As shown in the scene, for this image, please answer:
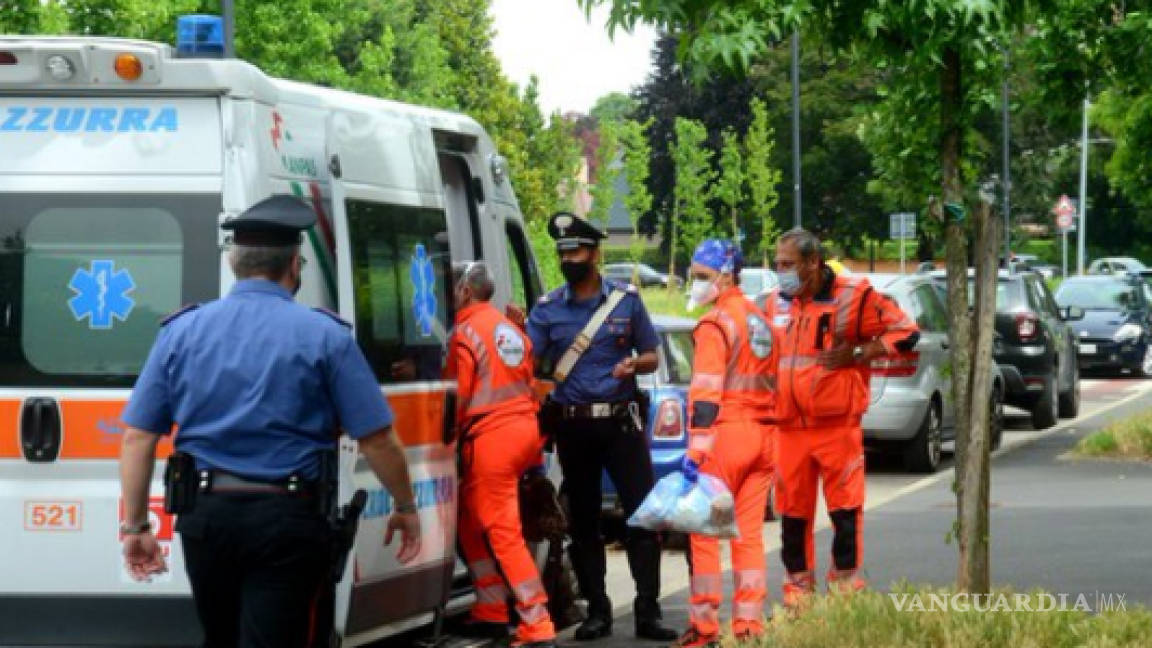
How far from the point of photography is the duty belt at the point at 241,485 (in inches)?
255

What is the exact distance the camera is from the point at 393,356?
9.38 metres

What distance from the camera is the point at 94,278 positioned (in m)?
8.30

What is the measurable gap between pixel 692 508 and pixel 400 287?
5.08 ft

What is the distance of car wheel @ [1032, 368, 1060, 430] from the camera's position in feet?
82.4

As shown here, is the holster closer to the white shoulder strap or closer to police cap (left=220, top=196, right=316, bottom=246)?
police cap (left=220, top=196, right=316, bottom=246)

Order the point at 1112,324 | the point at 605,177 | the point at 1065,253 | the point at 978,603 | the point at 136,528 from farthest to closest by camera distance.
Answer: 1. the point at 1065,253
2. the point at 605,177
3. the point at 1112,324
4. the point at 978,603
5. the point at 136,528

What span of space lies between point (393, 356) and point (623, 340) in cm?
177

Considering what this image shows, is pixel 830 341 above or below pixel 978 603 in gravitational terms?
above

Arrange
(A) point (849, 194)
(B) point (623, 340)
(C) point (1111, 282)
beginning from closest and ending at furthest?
1. (B) point (623, 340)
2. (C) point (1111, 282)
3. (A) point (849, 194)

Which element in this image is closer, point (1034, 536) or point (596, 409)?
point (596, 409)

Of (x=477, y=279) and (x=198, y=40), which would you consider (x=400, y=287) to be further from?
(x=198, y=40)

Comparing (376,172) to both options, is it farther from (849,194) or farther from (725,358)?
(849,194)

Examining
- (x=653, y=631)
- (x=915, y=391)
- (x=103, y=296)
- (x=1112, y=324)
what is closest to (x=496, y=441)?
(x=653, y=631)

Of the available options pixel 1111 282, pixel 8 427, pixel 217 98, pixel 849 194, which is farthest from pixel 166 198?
pixel 849 194
